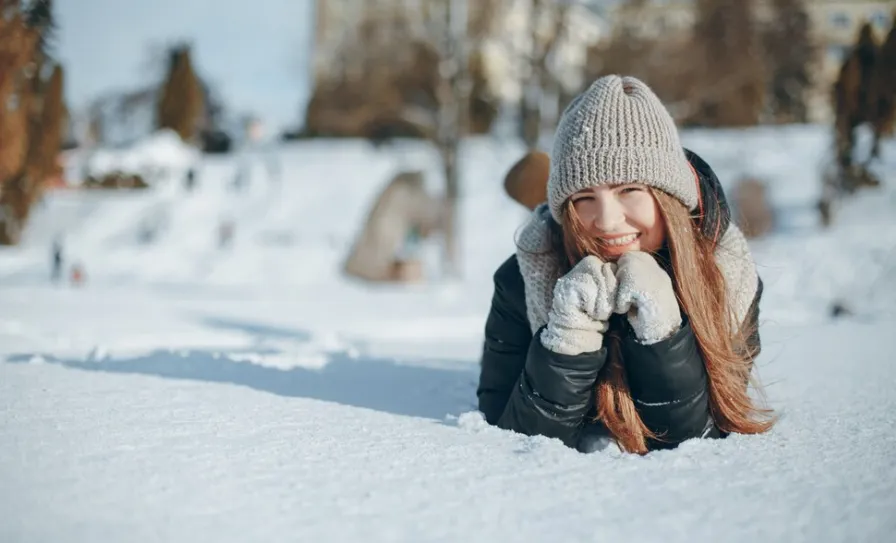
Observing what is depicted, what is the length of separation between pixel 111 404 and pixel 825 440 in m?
1.90

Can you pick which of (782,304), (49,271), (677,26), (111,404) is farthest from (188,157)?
(111,404)

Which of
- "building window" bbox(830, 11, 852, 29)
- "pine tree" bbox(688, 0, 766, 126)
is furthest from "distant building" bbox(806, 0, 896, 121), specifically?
"pine tree" bbox(688, 0, 766, 126)

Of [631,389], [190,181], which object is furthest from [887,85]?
[190,181]

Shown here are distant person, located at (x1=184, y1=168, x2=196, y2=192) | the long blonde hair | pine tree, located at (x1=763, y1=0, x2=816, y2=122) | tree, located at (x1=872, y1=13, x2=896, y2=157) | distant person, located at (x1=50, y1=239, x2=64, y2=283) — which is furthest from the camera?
distant person, located at (x1=184, y1=168, x2=196, y2=192)

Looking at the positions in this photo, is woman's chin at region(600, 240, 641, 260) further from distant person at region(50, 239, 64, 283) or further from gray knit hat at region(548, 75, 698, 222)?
distant person at region(50, 239, 64, 283)

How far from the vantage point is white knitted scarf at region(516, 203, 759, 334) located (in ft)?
6.16

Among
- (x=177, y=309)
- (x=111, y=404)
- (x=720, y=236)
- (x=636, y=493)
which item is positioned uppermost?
(x=720, y=236)

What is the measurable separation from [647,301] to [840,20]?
21330mm

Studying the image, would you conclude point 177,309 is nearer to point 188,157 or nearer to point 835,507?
point 835,507

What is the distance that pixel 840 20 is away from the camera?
18891 millimetres

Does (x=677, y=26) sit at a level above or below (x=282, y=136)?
above

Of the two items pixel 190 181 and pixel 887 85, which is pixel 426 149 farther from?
pixel 887 85

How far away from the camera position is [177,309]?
966cm

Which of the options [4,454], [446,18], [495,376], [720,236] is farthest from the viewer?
[446,18]
